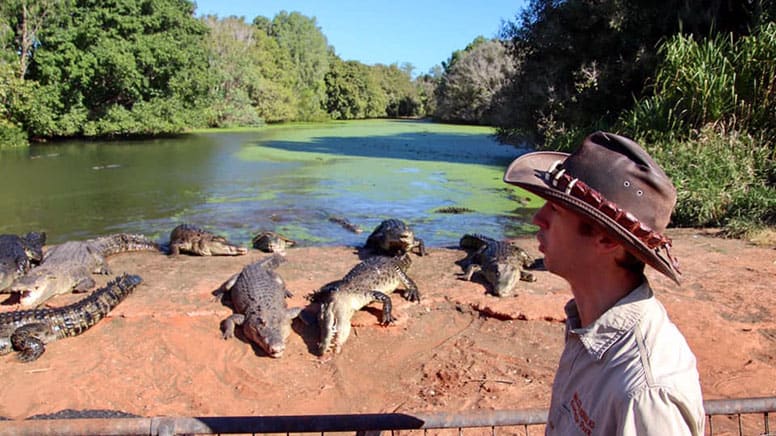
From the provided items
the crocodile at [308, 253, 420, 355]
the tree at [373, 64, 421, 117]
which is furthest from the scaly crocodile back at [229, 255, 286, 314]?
the tree at [373, 64, 421, 117]

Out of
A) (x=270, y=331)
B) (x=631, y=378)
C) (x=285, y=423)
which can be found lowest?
(x=270, y=331)

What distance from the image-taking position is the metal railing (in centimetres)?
198

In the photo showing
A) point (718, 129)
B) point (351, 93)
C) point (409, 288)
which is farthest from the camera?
point (351, 93)

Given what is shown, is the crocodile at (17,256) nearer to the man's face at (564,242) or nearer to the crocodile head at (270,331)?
the crocodile head at (270,331)

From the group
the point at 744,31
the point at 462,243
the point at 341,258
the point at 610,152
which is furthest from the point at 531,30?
the point at 610,152

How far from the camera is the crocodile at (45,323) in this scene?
477cm

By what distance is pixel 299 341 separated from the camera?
5117mm

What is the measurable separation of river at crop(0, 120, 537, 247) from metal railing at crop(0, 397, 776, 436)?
22.4 feet

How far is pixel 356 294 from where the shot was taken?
5355 mm

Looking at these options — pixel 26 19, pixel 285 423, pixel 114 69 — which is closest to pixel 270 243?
pixel 285 423

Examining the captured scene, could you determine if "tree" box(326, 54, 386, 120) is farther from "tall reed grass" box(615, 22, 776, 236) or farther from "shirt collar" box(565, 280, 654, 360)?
"shirt collar" box(565, 280, 654, 360)

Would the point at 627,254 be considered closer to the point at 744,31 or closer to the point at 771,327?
the point at 771,327

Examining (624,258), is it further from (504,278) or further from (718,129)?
(718,129)

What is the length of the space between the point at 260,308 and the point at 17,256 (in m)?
3.74
